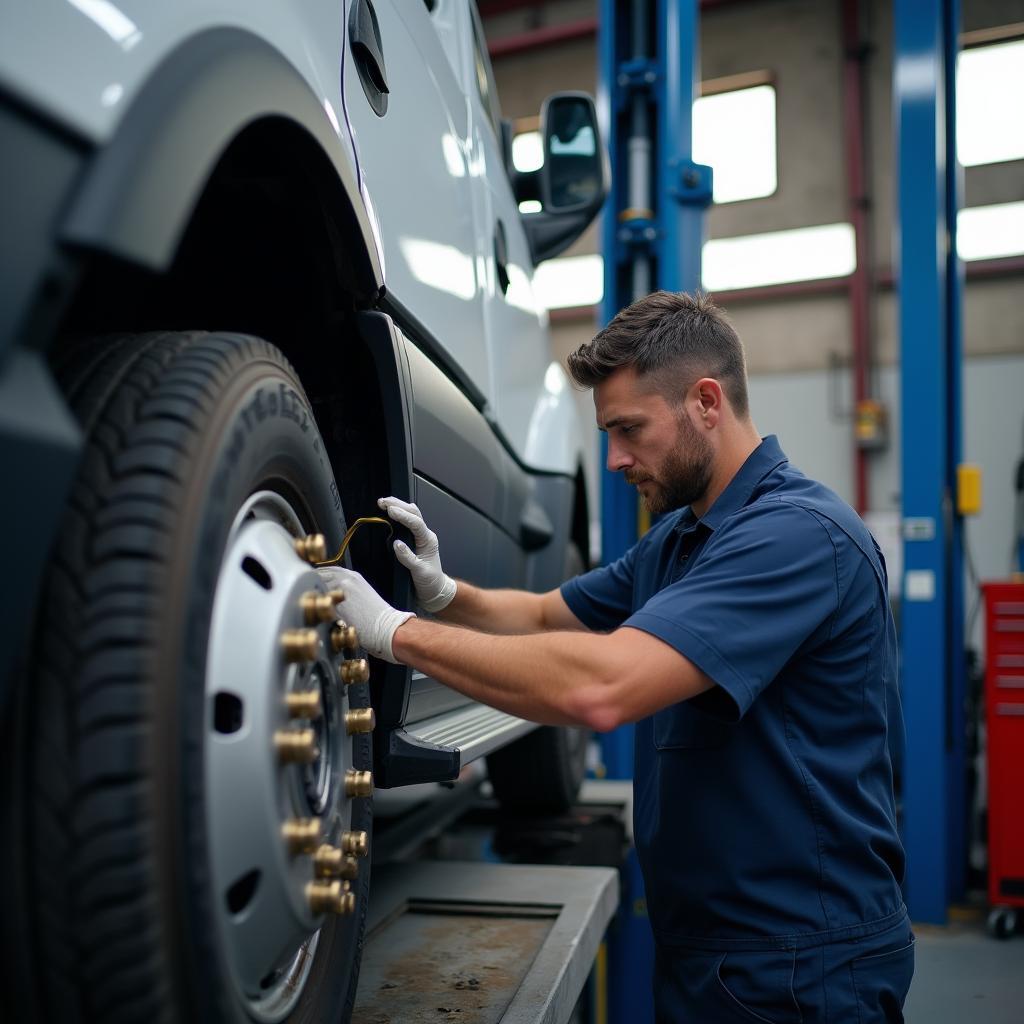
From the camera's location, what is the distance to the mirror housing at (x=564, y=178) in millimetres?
2590

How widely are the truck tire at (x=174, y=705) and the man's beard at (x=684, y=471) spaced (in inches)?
29.2

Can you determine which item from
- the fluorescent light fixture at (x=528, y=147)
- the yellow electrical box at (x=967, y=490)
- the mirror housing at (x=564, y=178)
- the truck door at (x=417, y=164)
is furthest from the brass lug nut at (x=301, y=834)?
the fluorescent light fixture at (x=528, y=147)

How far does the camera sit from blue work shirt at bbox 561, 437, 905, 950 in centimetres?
131

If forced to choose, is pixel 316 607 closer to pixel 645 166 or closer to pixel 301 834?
pixel 301 834

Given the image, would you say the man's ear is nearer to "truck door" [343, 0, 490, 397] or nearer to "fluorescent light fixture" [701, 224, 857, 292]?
"truck door" [343, 0, 490, 397]

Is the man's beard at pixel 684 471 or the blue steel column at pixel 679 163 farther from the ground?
the blue steel column at pixel 679 163

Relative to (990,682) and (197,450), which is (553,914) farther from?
(990,682)

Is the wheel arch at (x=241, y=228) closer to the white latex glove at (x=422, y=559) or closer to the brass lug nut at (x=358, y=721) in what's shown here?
the white latex glove at (x=422, y=559)

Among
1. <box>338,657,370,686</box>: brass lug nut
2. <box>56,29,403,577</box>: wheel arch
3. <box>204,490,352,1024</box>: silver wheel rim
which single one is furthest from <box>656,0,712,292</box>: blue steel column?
<box>204,490,352,1024</box>: silver wheel rim

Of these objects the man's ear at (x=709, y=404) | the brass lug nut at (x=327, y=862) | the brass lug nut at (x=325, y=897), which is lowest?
the brass lug nut at (x=325, y=897)

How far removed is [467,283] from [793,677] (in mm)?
812

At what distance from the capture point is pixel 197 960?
688mm

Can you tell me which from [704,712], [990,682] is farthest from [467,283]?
[990,682]

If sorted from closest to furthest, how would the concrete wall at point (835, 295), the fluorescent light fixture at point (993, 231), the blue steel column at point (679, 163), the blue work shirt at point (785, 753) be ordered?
the blue work shirt at point (785, 753)
the blue steel column at point (679, 163)
the concrete wall at point (835, 295)
the fluorescent light fixture at point (993, 231)
